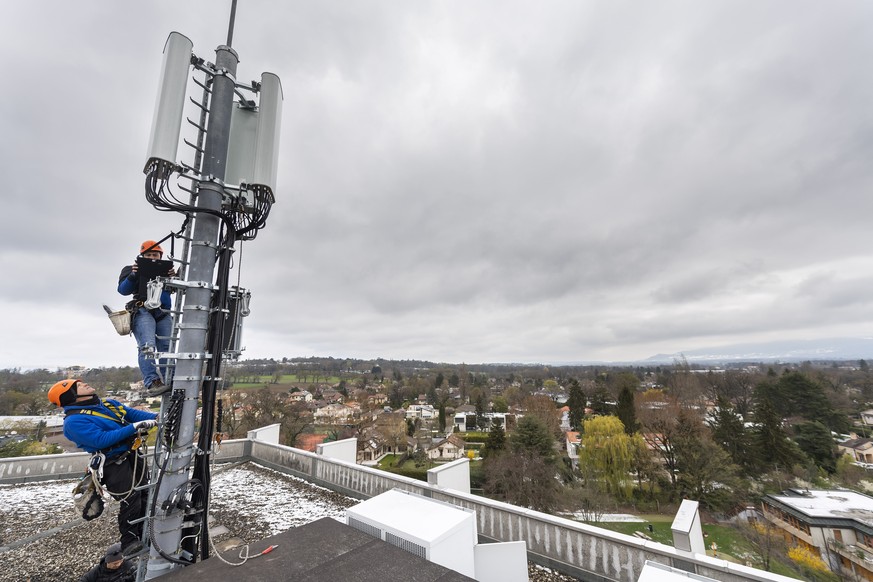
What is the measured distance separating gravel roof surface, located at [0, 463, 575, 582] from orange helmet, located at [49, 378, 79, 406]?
190 cm

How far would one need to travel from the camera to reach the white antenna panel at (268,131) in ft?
11.3

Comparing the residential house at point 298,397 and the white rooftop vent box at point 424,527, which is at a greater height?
the white rooftop vent box at point 424,527

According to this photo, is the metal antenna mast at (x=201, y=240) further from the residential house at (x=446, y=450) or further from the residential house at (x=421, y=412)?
the residential house at (x=421, y=412)

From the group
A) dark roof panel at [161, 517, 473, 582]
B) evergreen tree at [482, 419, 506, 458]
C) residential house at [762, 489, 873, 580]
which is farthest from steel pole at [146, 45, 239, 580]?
evergreen tree at [482, 419, 506, 458]

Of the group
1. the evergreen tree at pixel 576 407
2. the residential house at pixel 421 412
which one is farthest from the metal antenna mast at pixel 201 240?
the residential house at pixel 421 412

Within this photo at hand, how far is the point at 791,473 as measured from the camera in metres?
34.3

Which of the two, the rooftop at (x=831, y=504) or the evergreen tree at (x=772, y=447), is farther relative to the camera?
the evergreen tree at (x=772, y=447)

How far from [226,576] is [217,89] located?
401 cm

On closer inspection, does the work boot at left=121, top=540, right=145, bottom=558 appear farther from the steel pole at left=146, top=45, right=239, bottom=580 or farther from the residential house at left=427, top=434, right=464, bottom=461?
the residential house at left=427, top=434, right=464, bottom=461

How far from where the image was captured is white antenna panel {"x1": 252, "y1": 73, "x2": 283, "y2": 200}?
3.46 m

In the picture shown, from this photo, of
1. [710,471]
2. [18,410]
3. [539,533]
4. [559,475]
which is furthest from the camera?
[559,475]

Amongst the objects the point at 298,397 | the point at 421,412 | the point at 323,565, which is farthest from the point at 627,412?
the point at 323,565

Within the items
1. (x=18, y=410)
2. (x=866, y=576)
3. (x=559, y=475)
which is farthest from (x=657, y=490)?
(x=18, y=410)

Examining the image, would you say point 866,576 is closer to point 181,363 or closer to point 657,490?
point 657,490
